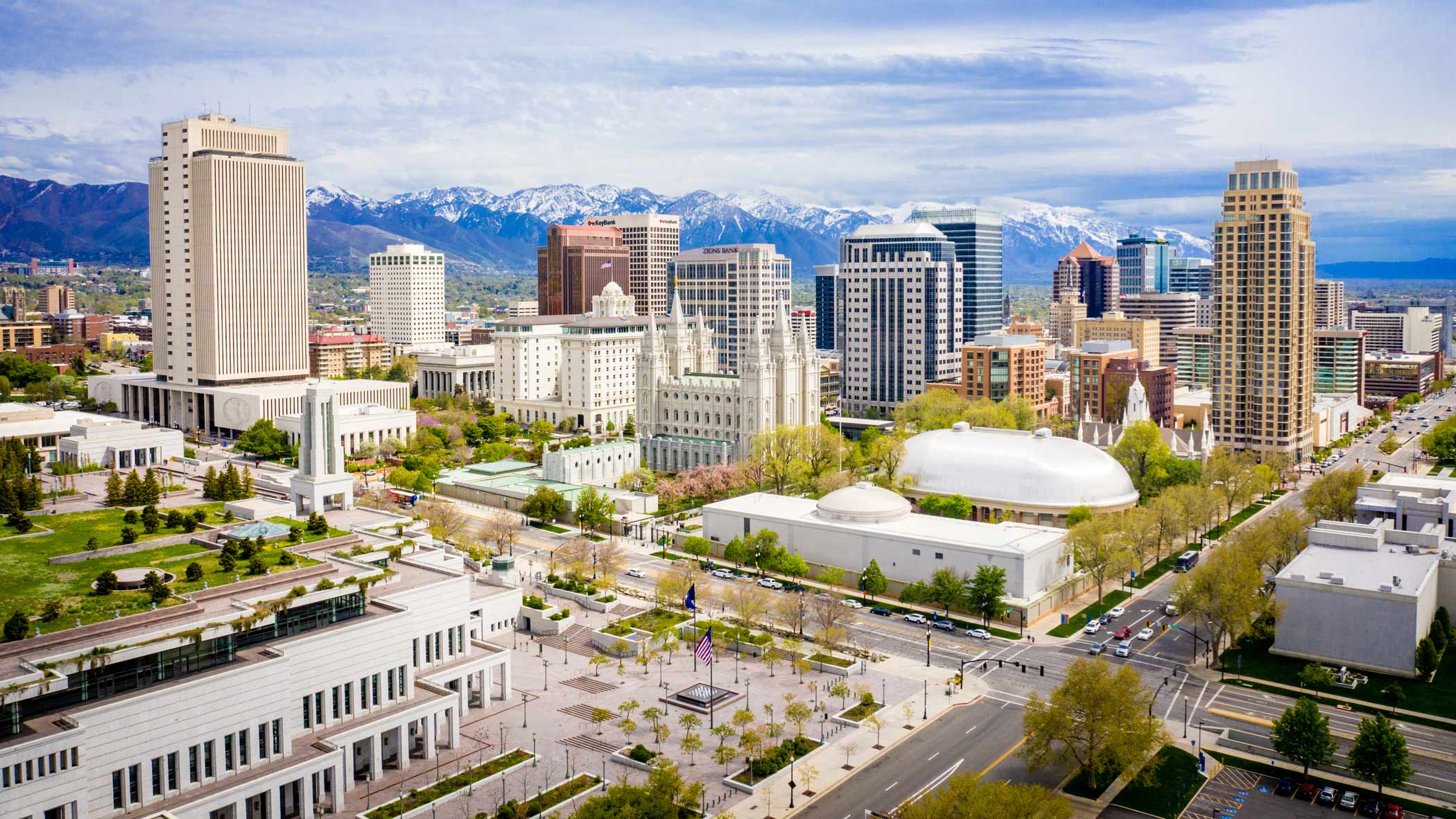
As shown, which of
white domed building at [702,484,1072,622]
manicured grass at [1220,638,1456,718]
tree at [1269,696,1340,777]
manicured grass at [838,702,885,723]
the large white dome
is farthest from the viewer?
the large white dome

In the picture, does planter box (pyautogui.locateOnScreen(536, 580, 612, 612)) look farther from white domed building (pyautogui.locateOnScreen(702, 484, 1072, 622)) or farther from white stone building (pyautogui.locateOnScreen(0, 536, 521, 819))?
white stone building (pyautogui.locateOnScreen(0, 536, 521, 819))

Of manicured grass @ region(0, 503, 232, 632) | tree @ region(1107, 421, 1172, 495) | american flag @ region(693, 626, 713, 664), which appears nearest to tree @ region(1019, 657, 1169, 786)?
american flag @ region(693, 626, 713, 664)

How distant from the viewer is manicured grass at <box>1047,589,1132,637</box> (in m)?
86.7

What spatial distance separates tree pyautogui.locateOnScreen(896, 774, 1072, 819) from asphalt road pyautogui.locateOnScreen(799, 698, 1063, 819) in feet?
26.2

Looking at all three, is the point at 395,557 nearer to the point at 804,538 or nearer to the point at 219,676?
the point at 219,676

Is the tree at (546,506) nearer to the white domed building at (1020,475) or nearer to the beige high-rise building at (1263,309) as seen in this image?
the white domed building at (1020,475)

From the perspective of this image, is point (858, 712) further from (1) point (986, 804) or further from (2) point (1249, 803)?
(2) point (1249, 803)

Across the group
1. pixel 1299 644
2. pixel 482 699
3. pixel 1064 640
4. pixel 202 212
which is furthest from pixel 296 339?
pixel 1299 644

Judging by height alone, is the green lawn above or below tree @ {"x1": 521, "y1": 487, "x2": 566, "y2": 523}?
above

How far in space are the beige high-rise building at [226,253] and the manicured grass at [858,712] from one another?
4954 inches

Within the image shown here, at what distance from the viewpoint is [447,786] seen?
2297 inches

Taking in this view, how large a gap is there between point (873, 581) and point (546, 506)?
41.7m

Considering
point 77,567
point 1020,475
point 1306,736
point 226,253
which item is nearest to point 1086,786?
point 1306,736

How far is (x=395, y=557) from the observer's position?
2936 inches
